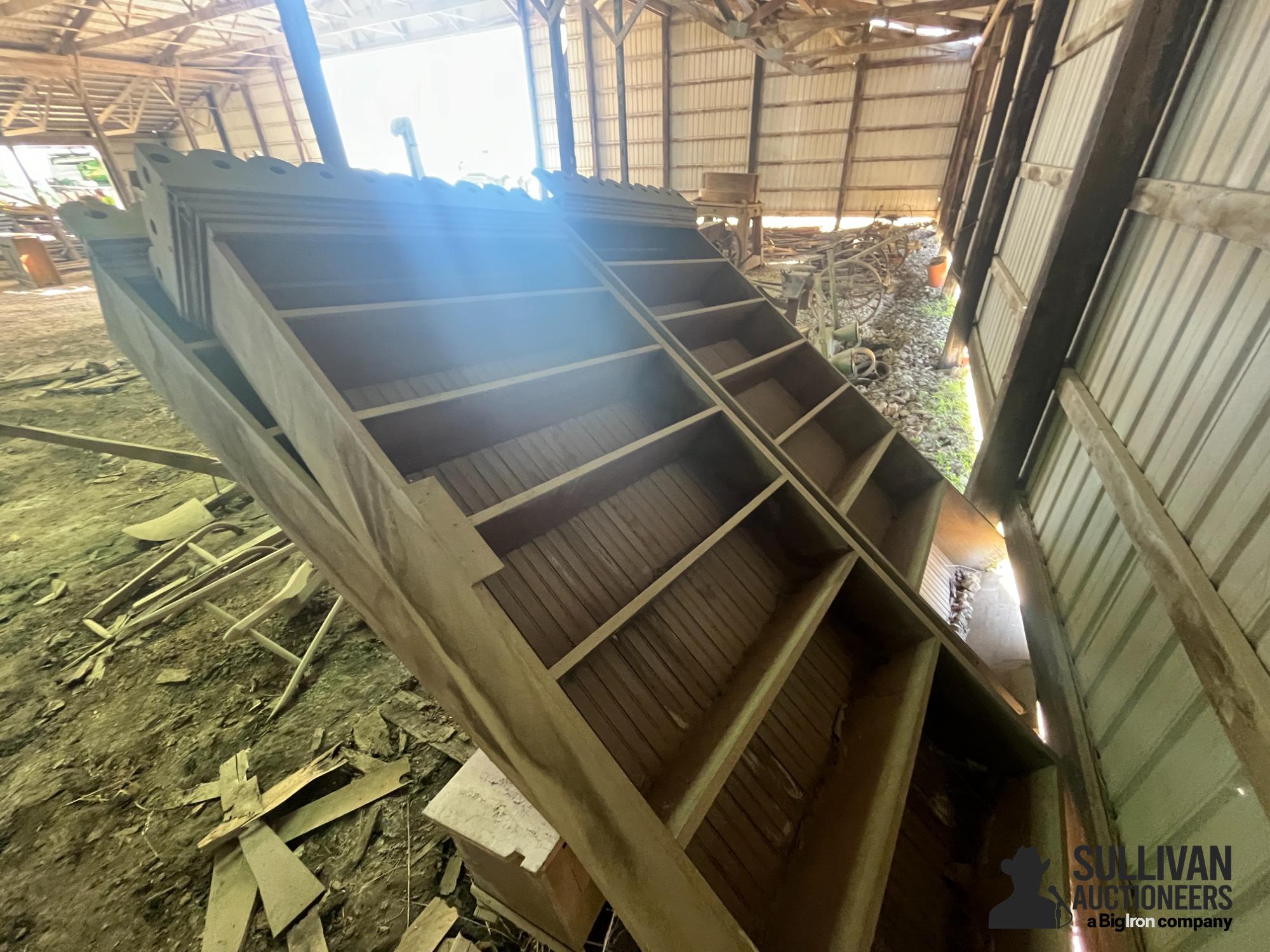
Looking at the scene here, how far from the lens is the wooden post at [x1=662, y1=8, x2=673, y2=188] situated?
13.0 meters

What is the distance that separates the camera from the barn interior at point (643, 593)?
1.44m

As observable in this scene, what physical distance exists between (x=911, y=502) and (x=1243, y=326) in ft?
5.95

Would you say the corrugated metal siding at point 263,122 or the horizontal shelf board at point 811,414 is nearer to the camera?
the horizontal shelf board at point 811,414

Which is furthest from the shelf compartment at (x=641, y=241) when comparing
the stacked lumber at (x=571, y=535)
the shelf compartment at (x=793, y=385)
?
the shelf compartment at (x=793, y=385)

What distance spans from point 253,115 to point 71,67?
8.16 metres

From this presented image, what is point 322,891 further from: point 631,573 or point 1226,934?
point 1226,934

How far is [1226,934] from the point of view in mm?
1309

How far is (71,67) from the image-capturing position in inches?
415

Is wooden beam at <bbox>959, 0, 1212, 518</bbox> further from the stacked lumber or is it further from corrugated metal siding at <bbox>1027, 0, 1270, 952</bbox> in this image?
the stacked lumber

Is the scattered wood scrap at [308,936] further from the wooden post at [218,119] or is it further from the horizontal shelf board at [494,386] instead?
the wooden post at [218,119]

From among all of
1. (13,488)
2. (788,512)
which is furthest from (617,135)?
(788,512)

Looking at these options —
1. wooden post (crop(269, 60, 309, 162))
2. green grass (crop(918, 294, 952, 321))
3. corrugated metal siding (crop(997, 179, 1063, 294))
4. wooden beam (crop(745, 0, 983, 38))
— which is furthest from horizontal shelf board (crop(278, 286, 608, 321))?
wooden post (crop(269, 60, 309, 162))

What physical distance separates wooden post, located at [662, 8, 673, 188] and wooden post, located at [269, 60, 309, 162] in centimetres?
1099

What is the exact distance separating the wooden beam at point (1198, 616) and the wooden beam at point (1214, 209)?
79 centimetres
